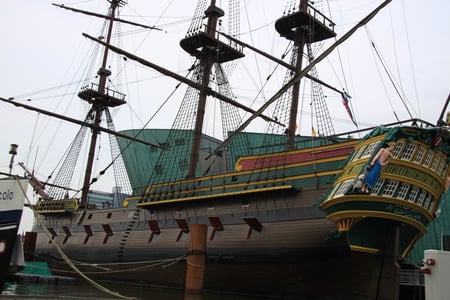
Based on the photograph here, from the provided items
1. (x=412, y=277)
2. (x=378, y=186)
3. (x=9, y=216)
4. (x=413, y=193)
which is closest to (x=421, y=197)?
(x=413, y=193)

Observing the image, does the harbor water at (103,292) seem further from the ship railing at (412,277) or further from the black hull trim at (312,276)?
the ship railing at (412,277)

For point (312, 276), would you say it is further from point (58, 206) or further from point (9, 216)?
point (58, 206)

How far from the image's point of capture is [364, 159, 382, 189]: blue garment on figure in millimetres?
10727

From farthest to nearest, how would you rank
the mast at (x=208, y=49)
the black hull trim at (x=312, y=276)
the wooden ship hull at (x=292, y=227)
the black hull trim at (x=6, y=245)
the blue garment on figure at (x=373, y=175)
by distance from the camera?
1. the mast at (x=208, y=49)
2. the black hull trim at (x=312, y=276)
3. the wooden ship hull at (x=292, y=227)
4. the blue garment on figure at (x=373, y=175)
5. the black hull trim at (x=6, y=245)

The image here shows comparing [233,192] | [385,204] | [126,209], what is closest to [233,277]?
[233,192]

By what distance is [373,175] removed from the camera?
10.8 m

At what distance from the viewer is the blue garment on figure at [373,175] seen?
35.2 feet

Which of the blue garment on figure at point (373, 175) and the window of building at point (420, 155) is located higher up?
the window of building at point (420, 155)

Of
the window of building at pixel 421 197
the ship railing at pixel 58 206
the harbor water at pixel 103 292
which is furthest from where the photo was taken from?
the ship railing at pixel 58 206

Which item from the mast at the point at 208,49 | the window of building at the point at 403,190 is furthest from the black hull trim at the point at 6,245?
the mast at the point at 208,49

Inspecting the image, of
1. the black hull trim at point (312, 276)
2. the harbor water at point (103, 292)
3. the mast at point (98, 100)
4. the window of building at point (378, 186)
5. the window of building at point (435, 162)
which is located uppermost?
the mast at point (98, 100)

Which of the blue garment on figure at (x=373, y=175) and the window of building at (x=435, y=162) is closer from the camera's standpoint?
the blue garment on figure at (x=373, y=175)

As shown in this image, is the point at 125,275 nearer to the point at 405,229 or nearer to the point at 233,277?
the point at 233,277

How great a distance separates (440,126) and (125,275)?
1328 centimetres
